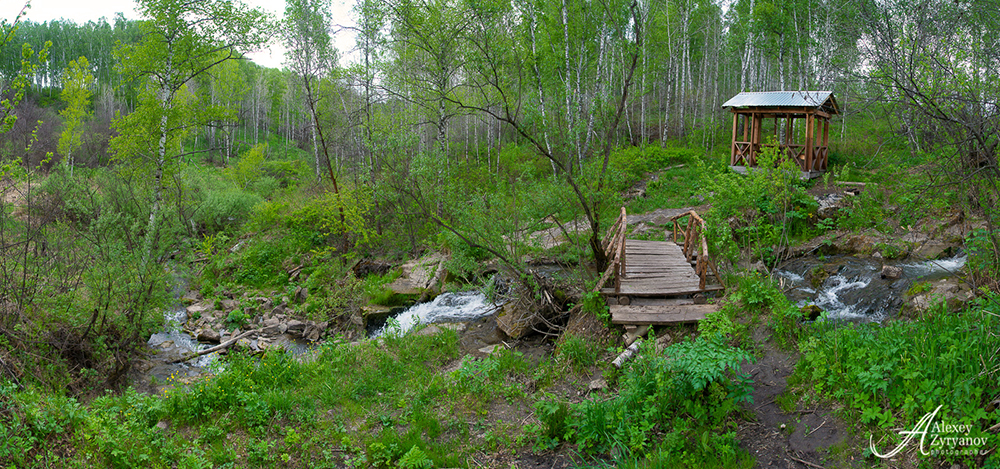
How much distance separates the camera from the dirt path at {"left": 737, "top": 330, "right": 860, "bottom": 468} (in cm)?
414

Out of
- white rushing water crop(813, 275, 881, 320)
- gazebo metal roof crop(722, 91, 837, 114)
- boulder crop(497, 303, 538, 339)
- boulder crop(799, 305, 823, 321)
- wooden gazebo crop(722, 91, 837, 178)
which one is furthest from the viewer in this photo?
gazebo metal roof crop(722, 91, 837, 114)

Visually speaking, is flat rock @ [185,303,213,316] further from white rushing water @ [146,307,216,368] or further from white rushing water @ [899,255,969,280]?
white rushing water @ [899,255,969,280]

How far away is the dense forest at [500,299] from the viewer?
15.1ft

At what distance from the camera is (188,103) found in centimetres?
1396

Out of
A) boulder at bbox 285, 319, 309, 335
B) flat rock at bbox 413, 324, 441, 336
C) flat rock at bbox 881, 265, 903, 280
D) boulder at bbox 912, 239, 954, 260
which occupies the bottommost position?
boulder at bbox 285, 319, 309, 335

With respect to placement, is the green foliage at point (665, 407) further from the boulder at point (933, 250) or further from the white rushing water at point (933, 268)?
the boulder at point (933, 250)

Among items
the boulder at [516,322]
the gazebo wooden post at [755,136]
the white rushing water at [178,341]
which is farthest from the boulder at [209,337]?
the gazebo wooden post at [755,136]

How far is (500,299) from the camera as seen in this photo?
1065 centimetres

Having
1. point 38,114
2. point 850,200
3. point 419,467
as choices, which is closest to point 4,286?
point 419,467

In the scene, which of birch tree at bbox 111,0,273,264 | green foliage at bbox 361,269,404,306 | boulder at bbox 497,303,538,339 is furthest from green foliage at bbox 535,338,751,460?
birch tree at bbox 111,0,273,264

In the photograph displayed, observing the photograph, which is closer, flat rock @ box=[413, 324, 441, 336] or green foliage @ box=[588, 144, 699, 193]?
flat rock @ box=[413, 324, 441, 336]

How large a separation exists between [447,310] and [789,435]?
7.38 m

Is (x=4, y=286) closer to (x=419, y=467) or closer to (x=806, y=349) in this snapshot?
(x=419, y=467)

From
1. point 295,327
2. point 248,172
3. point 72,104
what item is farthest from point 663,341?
point 72,104
